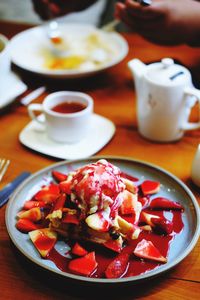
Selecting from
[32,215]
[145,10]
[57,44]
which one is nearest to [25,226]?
[32,215]

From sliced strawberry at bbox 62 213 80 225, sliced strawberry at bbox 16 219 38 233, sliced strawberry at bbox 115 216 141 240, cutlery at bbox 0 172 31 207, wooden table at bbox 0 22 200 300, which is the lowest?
wooden table at bbox 0 22 200 300

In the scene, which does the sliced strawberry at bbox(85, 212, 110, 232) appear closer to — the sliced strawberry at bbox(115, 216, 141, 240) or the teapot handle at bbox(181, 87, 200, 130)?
the sliced strawberry at bbox(115, 216, 141, 240)

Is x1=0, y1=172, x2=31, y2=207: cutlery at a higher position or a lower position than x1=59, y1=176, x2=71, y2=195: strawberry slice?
lower

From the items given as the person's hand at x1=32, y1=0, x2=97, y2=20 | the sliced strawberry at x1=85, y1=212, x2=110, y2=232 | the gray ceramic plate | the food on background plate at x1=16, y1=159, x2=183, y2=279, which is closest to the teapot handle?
the gray ceramic plate

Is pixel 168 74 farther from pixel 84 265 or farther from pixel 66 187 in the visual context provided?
pixel 84 265


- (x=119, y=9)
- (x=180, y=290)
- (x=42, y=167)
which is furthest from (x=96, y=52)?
(x=180, y=290)

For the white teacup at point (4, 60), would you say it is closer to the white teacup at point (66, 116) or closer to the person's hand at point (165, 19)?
the white teacup at point (66, 116)
